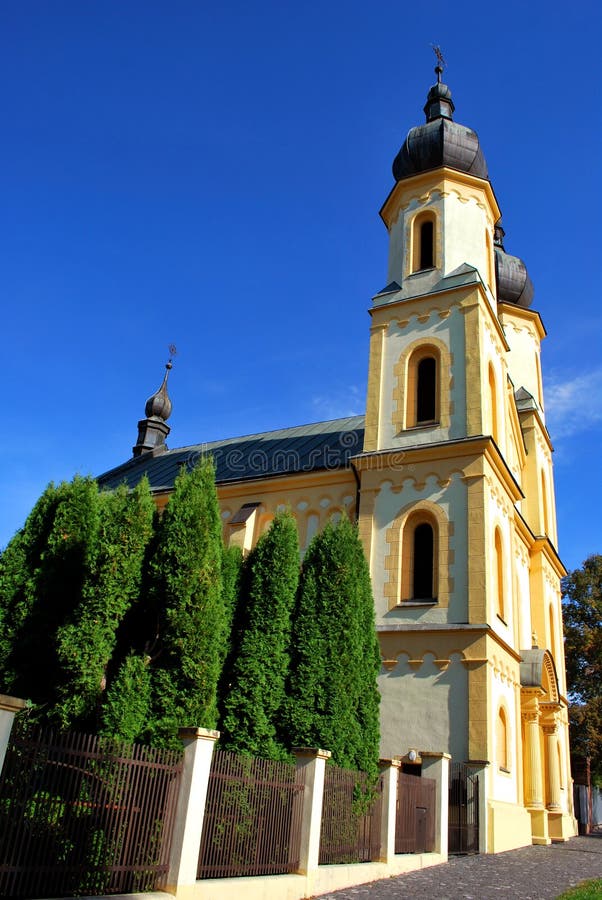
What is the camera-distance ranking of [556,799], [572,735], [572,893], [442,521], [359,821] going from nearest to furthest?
[572,893] → [359,821] → [442,521] → [556,799] → [572,735]

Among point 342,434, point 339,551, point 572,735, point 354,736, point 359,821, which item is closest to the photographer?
point 359,821

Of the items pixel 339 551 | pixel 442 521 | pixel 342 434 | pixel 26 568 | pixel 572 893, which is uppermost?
pixel 342 434

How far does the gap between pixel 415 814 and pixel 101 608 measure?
6456 mm

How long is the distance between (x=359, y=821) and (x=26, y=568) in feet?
21.0

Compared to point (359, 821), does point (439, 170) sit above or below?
above

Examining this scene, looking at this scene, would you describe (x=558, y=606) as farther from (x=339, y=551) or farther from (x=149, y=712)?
(x=149, y=712)

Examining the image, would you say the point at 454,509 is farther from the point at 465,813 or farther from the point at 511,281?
the point at 511,281

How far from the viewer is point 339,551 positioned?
498 inches

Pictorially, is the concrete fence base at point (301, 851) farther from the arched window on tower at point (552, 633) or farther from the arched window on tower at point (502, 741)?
the arched window on tower at point (552, 633)

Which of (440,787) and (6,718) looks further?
(440,787)

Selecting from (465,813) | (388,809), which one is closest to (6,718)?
(388,809)

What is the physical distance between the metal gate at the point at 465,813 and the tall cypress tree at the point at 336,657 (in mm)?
3172

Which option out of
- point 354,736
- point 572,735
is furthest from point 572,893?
point 572,735

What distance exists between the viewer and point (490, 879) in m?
10.6
